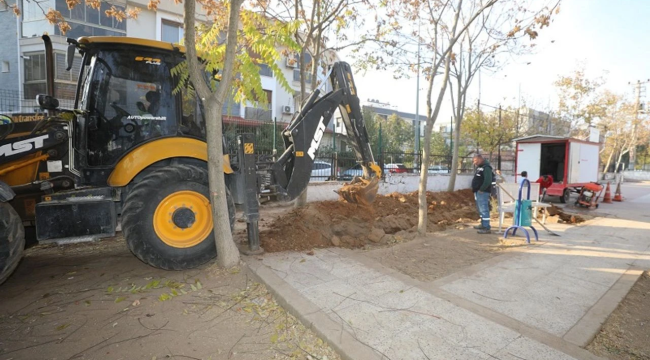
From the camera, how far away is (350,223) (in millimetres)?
7246

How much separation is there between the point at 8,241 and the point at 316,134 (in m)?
4.32

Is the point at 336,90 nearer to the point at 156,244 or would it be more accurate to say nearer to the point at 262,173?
the point at 262,173

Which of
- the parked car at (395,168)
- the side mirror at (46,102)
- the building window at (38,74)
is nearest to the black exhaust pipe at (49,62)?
the side mirror at (46,102)

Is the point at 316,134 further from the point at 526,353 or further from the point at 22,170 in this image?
the point at 526,353

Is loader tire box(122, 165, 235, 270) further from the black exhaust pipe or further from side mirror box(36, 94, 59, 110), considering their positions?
the black exhaust pipe

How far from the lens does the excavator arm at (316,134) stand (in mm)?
5887

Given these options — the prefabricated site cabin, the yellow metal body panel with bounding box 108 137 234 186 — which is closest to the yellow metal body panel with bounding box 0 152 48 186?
the yellow metal body panel with bounding box 108 137 234 186

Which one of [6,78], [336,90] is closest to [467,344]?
[336,90]

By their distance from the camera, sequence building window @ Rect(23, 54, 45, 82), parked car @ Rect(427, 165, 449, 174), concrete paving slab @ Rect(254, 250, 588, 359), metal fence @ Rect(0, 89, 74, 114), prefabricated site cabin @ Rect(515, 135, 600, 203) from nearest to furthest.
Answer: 1. concrete paving slab @ Rect(254, 250, 588, 359)
2. prefabricated site cabin @ Rect(515, 135, 600, 203)
3. metal fence @ Rect(0, 89, 74, 114)
4. parked car @ Rect(427, 165, 449, 174)
5. building window @ Rect(23, 54, 45, 82)

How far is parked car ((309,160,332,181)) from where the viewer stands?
11.1m

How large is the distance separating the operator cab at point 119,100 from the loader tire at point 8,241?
96 centimetres

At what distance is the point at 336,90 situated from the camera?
635 cm

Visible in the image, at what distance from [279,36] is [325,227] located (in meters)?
3.69

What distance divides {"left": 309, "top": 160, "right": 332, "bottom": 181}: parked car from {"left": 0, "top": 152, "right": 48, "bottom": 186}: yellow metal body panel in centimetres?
746
